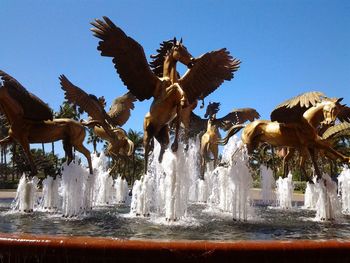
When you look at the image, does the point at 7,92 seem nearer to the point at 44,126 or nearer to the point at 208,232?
the point at 44,126

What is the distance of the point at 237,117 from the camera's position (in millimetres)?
18094

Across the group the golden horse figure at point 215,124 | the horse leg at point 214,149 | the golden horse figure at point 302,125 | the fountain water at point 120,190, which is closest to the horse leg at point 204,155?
the golden horse figure at point 215,124

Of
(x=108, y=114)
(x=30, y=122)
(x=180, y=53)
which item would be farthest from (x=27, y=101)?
(x=108, y=114)

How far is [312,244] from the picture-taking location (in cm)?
342

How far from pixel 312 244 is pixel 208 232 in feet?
8.15

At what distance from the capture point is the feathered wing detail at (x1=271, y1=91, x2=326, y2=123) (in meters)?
7.61

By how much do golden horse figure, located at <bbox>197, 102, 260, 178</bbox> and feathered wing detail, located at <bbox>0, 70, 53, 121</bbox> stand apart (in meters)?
8.58

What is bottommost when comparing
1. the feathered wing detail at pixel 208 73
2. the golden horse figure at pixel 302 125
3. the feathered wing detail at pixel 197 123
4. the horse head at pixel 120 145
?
the golden horse figure at pixel 302 125

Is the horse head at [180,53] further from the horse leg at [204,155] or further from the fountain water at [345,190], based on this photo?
the horse leg at [204,155]

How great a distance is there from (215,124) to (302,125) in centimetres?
905

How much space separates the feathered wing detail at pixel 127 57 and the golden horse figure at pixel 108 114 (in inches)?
84.7

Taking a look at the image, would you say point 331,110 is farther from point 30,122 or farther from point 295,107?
point 30,122

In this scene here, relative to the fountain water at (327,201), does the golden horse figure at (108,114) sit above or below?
above

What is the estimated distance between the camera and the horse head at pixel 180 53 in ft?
28.2
